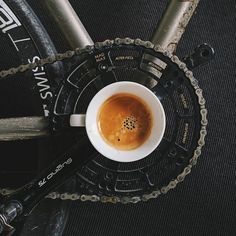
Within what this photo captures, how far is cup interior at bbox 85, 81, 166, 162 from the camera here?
0.77 metres

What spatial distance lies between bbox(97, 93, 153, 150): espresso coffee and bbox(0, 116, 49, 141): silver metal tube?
108mm

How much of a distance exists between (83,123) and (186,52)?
38cm

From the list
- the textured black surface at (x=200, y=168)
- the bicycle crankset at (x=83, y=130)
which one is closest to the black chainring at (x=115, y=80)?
the bicycle crankset at (x=83, y=130)

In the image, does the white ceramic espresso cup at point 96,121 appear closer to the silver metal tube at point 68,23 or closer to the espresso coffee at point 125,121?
the espresso coffee at point 125,121

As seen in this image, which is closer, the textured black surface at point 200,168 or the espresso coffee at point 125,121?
the espresso coffee at point 125,121

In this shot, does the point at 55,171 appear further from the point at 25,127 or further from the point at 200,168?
the point at 200,168

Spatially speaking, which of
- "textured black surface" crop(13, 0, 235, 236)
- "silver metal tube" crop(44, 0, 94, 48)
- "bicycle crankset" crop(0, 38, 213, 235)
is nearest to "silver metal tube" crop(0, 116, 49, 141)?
"bicycle crankset" crop(0, 38, 213, 235)

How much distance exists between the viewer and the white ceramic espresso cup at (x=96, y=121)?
30.4 inches

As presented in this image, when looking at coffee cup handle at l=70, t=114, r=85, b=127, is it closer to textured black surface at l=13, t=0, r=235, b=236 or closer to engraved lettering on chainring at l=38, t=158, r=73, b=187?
engraved lettering on chainring at l=38, t=158, r=73, b=187

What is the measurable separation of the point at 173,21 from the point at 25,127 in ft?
1.09

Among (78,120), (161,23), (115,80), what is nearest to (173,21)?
(161,23)

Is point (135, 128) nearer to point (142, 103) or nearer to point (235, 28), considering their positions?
point (142, 103)

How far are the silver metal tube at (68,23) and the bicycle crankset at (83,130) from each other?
4 cm

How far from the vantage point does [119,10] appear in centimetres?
106
